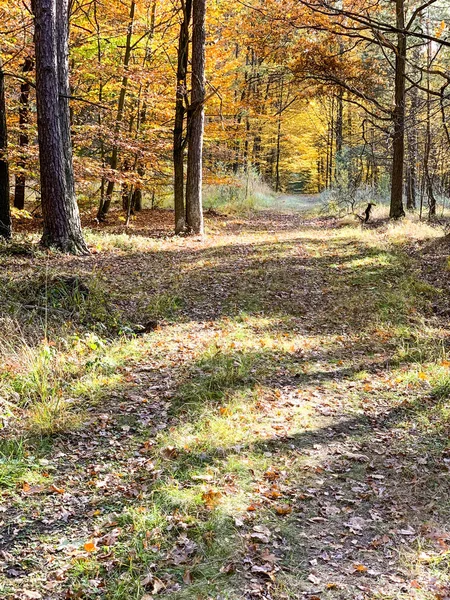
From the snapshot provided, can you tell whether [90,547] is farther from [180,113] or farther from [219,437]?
[180,113]

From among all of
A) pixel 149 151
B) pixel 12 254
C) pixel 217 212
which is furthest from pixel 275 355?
pixel 217 212

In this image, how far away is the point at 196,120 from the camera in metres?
12.8

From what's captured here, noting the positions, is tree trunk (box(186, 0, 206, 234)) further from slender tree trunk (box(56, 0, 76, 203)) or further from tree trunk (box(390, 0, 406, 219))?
tree trunk (box(390, 0, 406, 219))

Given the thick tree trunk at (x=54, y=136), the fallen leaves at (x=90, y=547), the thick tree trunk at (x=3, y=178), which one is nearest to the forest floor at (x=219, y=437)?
the fallen leaves at (x=90, y=547)

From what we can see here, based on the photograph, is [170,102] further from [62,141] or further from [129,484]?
[129,484]

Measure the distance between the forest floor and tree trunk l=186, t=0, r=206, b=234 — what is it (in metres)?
5.01

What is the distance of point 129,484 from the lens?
365 cm

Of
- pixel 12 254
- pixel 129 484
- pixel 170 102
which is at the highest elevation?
pixel 170 102

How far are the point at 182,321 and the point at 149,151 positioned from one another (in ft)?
30.6

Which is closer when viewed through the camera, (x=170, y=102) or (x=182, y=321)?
(x=182, y=321)

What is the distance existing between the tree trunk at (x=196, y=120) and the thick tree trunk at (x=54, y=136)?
3.74 m

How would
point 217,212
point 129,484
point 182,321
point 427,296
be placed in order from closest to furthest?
point 129,484, point 182,321, point 427,296, point 217,212

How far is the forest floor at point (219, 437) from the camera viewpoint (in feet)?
9.55

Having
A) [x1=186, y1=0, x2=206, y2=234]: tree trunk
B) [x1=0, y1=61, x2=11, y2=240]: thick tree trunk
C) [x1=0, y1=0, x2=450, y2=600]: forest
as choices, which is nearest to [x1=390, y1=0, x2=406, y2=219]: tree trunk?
[x1=0, y1=0, x2=450, y2=600]: forest
